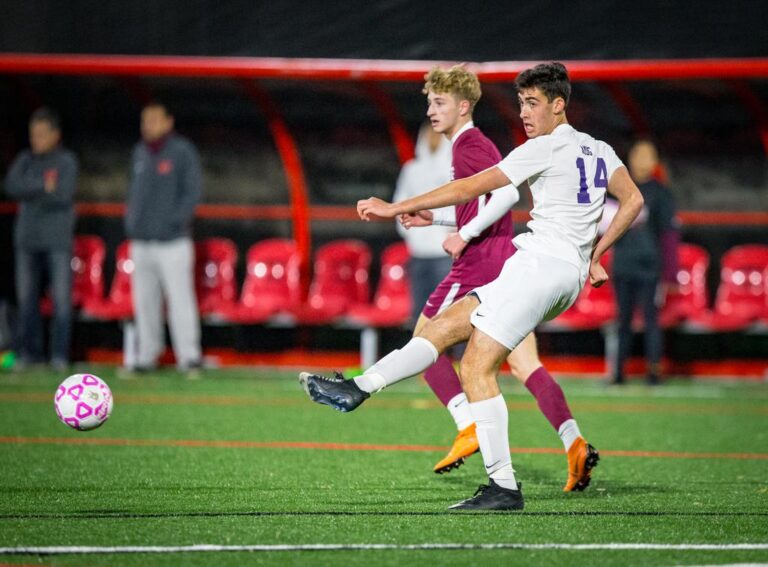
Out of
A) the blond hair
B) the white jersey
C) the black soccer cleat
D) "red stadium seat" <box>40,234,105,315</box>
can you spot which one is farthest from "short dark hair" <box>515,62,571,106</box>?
"red stadium seat" <box>40,234,105,315</box>

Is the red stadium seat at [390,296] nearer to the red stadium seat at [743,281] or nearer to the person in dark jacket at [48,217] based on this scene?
the person in dark jacket at [48,217]

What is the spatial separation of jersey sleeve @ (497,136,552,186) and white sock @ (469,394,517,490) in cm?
105

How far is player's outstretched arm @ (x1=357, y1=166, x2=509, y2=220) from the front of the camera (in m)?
6.32

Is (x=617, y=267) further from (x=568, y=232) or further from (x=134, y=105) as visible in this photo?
(x=568, y=232)

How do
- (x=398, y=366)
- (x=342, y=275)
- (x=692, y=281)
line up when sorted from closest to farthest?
1. (x=398, y=366)
2. (x=692, y=281)
3. (x=342, y=275)

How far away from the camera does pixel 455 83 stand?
767cm

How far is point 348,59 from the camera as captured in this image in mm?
14570

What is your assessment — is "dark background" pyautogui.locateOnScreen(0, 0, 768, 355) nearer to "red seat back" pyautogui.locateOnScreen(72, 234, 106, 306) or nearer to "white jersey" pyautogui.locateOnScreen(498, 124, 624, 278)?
"red seat back" pyautogui.locateOnScreen(72, 234, 106, 306)

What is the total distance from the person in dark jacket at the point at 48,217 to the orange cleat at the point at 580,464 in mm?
8544

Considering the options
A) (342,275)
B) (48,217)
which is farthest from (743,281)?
(48,217)

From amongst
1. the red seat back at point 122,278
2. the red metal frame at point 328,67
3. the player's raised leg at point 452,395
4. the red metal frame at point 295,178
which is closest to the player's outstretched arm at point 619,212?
the player's raised leg at point 452,395

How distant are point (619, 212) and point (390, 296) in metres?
8.81

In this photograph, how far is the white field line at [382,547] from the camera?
532cm

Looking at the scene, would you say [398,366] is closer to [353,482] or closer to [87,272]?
[353,482]
